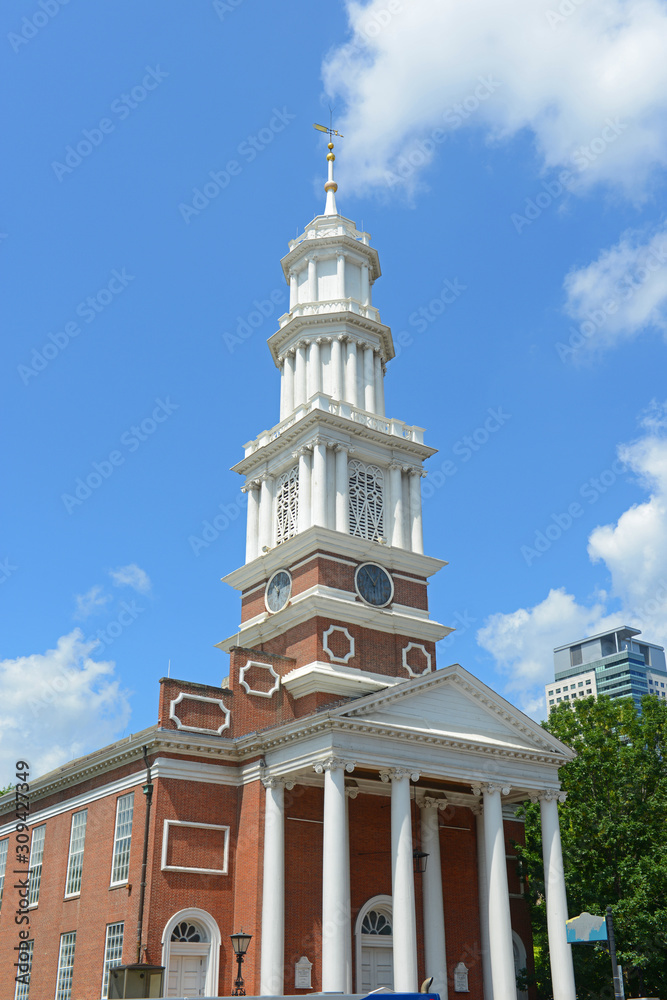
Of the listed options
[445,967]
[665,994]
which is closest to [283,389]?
[445,967]

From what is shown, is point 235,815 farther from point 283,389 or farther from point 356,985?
point 283,389

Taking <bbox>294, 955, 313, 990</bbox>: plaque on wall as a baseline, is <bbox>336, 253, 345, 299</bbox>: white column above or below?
above

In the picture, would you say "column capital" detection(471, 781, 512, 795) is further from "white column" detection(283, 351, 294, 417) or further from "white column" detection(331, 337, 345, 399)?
"white column" detection(283, 351, 294, 417)

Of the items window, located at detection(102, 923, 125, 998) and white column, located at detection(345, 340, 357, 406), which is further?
white column, located at detection(345, 340, 357, 406)

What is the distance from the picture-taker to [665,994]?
35.4m

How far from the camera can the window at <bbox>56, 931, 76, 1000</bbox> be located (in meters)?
34.4

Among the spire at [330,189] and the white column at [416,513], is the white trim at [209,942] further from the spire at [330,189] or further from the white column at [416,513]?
the spire at [330,189]

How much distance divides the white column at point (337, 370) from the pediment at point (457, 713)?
50.7 ft

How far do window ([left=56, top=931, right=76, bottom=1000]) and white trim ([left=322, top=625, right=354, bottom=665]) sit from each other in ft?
44.6

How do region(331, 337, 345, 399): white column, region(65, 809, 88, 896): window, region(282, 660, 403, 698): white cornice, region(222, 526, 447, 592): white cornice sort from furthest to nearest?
1. region(331, 337, 345, 399): white column
2. region(222, 526, 447, 592): white cornice
3. region(282, 660, 403, 698): white cornice
4. region(65, 809, 88, 896): window

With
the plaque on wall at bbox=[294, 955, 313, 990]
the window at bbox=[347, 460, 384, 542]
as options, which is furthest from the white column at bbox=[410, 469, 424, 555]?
the plaque on wall at bbox=[294, 955, 313, 990]

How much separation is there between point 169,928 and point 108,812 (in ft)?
18.0

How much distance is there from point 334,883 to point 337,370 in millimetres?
24117

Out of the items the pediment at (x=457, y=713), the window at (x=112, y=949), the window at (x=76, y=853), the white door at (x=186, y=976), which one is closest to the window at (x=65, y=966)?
the window at (x=76, y=853)
